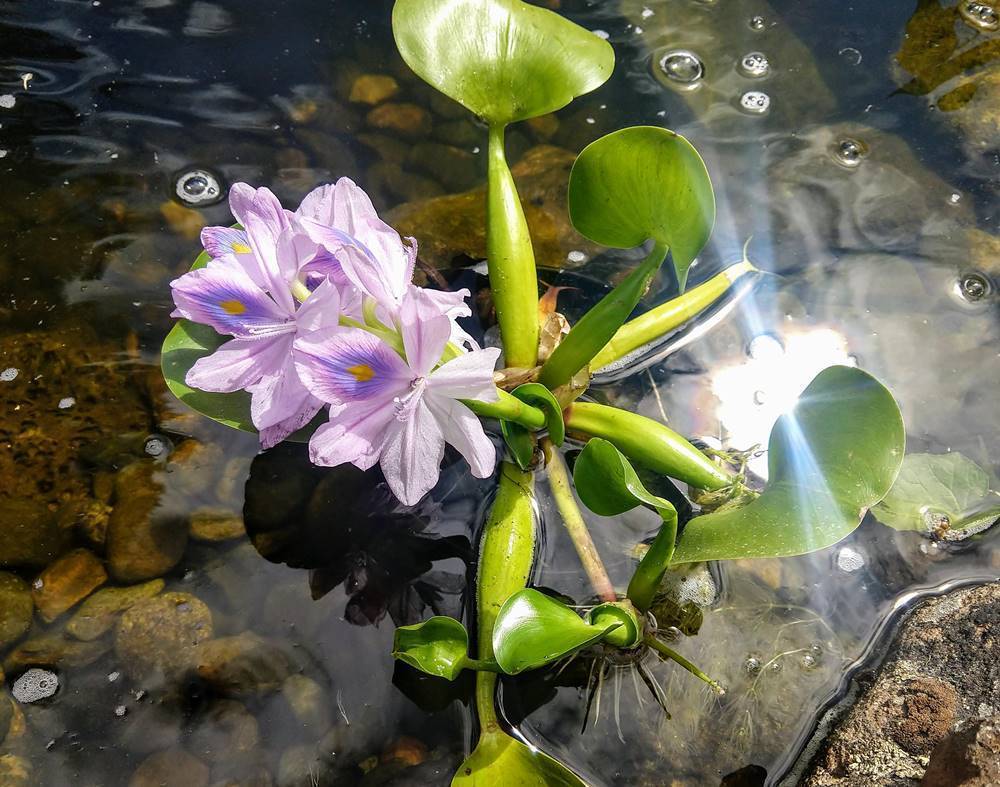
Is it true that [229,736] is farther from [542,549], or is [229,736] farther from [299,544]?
[542,549]

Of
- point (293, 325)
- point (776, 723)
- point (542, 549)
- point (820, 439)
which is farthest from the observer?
point (542, 549)

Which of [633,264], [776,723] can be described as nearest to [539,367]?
[633,264]

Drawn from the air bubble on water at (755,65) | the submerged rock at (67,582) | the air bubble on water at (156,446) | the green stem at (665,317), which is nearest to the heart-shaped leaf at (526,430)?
the green stem at (665,317)

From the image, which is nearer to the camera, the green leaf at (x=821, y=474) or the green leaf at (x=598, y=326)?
the green leaf at (x=821, y=474)

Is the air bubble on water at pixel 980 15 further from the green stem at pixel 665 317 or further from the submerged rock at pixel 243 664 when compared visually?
the submerged rock at pixel 243 664

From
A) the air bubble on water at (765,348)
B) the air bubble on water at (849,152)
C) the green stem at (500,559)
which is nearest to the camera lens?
the green stem at (500,559)
